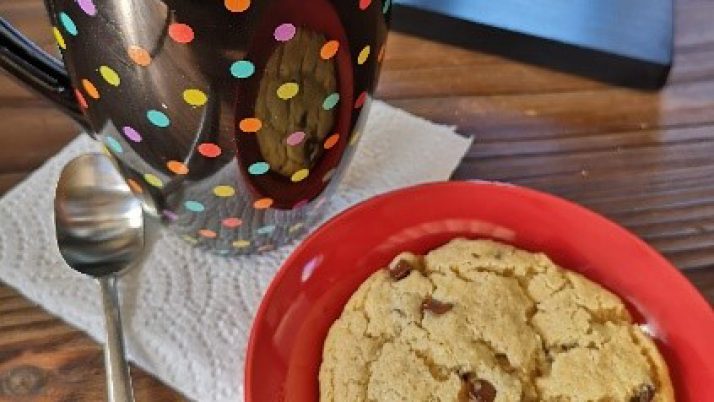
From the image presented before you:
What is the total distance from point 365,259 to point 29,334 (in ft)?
0.69

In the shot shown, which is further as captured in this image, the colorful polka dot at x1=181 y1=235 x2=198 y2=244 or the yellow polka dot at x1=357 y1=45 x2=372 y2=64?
the colorful polka dot at x1=181 y1=235 x2=198 y2=244

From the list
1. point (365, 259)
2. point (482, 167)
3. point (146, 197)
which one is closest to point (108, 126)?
point (146, 197)

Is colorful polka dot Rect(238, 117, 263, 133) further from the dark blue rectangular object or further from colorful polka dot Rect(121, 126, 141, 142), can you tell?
the dark blue rectangular object

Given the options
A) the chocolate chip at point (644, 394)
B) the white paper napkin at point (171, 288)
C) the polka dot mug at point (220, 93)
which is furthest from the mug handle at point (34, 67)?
the chocolate chip at point (644, 394)

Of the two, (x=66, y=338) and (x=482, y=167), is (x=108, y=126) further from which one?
(x=482, y=167)

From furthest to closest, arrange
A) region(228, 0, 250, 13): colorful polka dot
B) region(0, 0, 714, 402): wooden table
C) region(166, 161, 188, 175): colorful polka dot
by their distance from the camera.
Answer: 1. region(0, 0, 714, 402): wooden table
2. region(166, 161, 188, 175): colorful polka dot
3. region(228, 0, 250, 13): colorful polka dot

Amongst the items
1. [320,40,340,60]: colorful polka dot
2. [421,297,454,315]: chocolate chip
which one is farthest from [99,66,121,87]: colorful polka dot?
[421,297,454,315]: chocolate chip

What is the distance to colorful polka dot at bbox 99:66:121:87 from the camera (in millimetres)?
477

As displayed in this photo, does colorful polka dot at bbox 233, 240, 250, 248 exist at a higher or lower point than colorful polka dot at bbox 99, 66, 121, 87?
lower

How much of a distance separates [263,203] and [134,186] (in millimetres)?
82

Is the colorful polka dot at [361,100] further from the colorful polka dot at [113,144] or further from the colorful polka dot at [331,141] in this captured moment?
the colorful polka dot at [113,144]

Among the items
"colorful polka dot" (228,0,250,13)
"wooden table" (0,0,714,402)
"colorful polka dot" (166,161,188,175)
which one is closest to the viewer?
"colorful polka dot" (228,0,250,13)

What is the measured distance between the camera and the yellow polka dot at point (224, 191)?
0.54 m

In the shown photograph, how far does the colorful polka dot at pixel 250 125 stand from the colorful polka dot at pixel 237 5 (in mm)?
75
